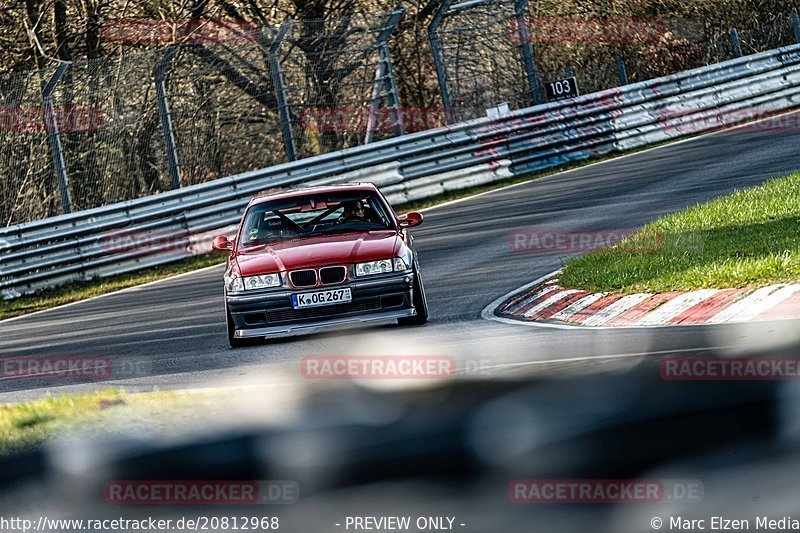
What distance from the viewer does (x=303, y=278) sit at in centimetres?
909

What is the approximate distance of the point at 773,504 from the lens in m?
3.29

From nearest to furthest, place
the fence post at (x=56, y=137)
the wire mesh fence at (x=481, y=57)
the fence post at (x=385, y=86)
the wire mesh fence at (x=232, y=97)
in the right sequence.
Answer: the fence post at (x=56, y=137)
the wire mesh fence at (x=232, y=97)
the fence post at (x=385, y=86)
the wire mesh fence at (x=481, y=57)

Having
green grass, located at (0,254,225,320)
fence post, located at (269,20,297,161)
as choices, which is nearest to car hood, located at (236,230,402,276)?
green grass, located at (0,254,225,320)

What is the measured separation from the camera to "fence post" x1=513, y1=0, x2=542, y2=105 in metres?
22.3

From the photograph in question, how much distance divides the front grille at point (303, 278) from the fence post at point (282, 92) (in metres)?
10.9

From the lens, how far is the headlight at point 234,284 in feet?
30.2

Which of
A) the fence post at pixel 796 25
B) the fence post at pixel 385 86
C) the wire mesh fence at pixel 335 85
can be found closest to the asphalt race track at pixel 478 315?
the fence post at pixel 385 86

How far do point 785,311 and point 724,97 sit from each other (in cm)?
1707

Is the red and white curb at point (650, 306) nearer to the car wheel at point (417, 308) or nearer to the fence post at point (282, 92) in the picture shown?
the car wheel at point (417, 308)

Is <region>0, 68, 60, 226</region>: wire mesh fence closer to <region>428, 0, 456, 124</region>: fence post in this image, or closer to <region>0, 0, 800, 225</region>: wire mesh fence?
<region>0, 0, 800, 225</region>: wire mesh fence

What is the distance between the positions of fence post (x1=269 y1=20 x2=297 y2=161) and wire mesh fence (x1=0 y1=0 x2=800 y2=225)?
0.07 ft

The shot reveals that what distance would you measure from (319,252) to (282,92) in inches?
428

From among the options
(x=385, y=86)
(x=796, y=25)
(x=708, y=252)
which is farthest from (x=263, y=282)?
(x=796, y=25)

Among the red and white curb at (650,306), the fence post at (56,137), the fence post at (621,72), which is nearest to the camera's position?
the red and white curb at (650,306)
